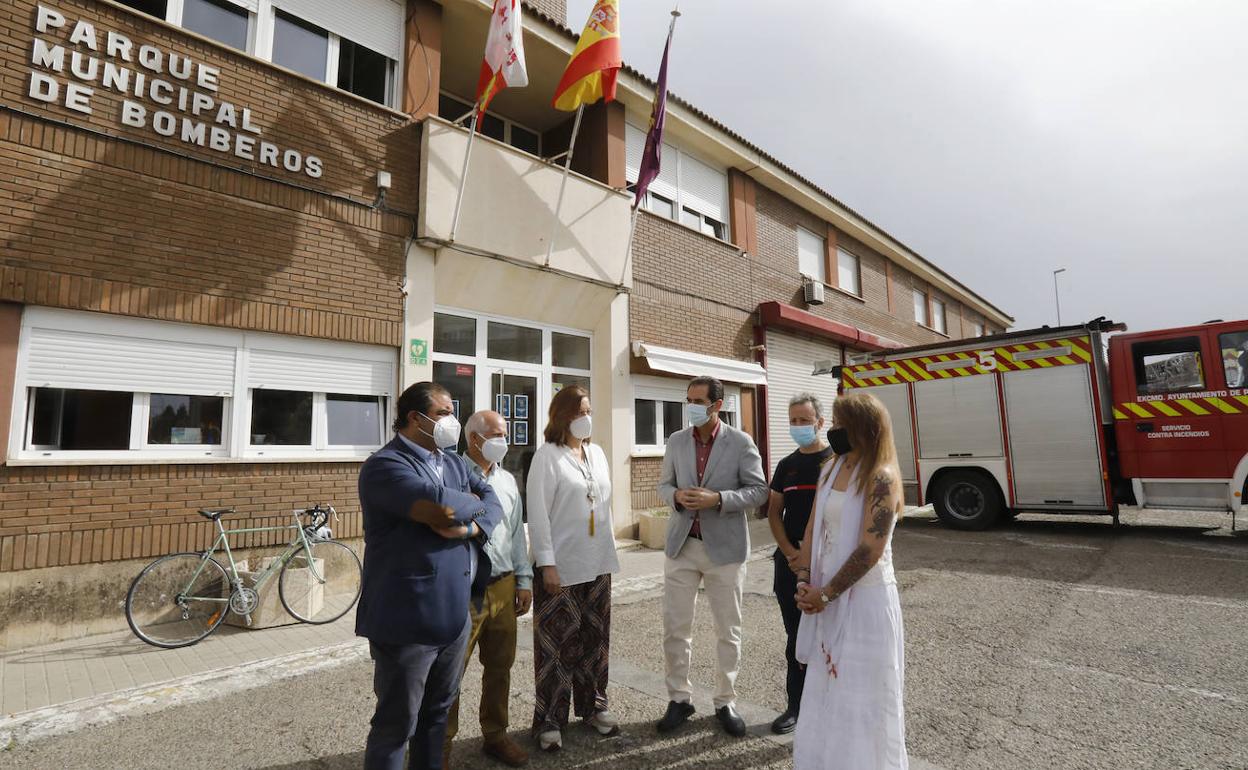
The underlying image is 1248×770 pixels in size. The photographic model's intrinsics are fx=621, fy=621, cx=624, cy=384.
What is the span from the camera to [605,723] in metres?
3.24

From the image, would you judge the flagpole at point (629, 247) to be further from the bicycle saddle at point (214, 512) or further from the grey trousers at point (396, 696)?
the grey trousers at point (396, 696)

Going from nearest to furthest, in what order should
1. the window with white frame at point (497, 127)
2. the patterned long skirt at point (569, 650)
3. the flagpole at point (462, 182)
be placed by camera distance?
the patterned long skirt at point (569, 650) → the flagpole at point (462, 182) → the window with white frame at point (497, 127)

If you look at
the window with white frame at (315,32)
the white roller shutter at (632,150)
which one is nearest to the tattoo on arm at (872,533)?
the window with white frame at (315,32)

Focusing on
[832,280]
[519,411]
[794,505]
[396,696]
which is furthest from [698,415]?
[832,280]

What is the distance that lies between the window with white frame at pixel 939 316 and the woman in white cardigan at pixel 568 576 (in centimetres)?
2102

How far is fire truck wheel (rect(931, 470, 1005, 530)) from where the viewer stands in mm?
9461

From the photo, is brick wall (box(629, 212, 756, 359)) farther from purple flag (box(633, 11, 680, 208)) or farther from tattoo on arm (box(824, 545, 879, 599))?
tattoo on arm (box(824, 545, 879, 599))

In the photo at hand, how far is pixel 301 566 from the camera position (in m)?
5.76

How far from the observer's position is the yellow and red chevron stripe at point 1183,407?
25.9 ft

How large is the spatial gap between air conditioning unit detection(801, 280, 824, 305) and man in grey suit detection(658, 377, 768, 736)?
36.5 ft

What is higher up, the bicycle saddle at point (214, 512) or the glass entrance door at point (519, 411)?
the glass entrance door at point (519, 411)

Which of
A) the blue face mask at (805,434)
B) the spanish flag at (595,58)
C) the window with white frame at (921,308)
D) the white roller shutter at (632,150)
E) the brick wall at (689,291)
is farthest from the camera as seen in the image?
the window with white frame at (921,308)

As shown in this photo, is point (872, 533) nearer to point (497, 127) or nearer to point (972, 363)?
point (972, 363)

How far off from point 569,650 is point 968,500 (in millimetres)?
8724
